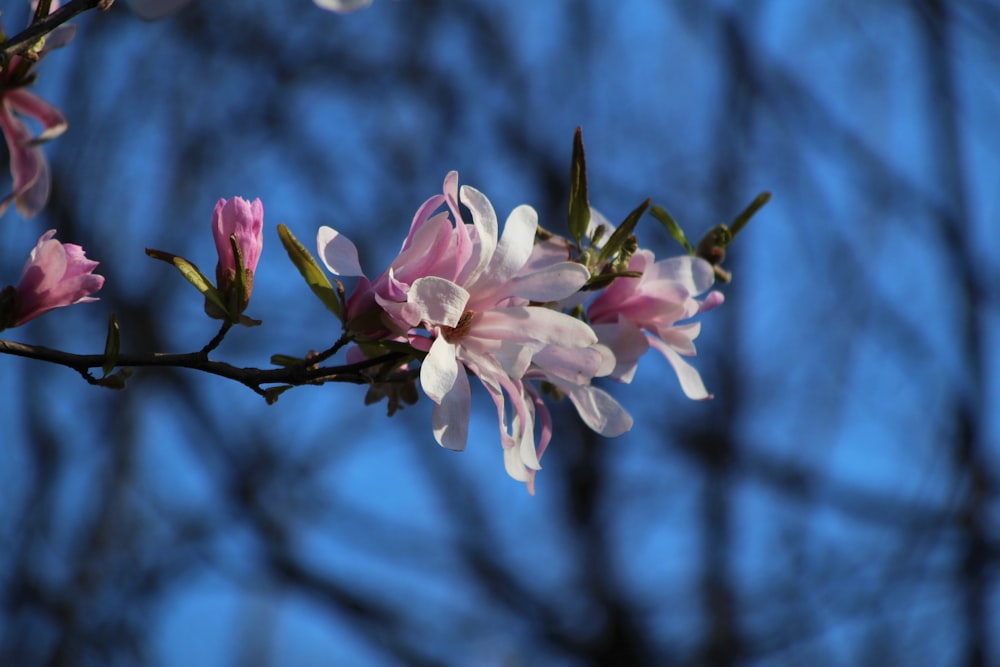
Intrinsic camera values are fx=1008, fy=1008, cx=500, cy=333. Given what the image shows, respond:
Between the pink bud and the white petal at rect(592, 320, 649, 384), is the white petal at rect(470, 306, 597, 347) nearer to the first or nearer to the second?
the white petal at rect(592, 320, 649, 384)

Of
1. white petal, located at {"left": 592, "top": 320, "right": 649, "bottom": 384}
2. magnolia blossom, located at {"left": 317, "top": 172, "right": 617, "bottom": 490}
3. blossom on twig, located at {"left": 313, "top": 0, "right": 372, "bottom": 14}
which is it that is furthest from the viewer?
white petal, located at {"left": 592, "top": 320, "right": 649, "bottom": 384}

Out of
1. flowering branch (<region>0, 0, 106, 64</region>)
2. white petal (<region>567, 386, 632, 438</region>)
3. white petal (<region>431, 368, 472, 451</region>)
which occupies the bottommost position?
white petal (<region>431, 368, 472, 451</region>)

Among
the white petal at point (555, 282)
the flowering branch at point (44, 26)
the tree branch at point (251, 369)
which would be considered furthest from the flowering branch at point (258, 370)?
the flowering branch at point (44, 26)

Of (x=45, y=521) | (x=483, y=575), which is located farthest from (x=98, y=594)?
(x=483, y=575)

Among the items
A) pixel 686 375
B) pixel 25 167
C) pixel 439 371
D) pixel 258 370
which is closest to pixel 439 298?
pixel 439 371

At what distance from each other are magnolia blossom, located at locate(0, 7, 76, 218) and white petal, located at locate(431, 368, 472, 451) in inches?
15.7

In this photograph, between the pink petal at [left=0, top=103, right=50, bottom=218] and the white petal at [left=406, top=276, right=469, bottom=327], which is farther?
the pink petal at [left=0, top=103, right=50, bottom=218]

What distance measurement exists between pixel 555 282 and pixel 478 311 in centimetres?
6

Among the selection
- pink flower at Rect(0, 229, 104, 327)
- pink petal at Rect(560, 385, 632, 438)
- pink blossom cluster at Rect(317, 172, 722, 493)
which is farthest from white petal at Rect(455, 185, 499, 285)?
pink flower at Rect(0, 229, 104, 327)

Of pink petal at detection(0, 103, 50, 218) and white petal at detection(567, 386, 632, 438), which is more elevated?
white petal at detection(567, 386, 632, 438)

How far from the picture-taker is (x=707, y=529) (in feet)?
10.9

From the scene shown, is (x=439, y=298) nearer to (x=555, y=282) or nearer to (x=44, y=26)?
(x=555, y=282)

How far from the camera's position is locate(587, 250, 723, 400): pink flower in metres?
0.80

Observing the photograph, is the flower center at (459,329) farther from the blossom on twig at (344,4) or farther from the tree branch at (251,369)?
the blossom on twig at (344,4)
